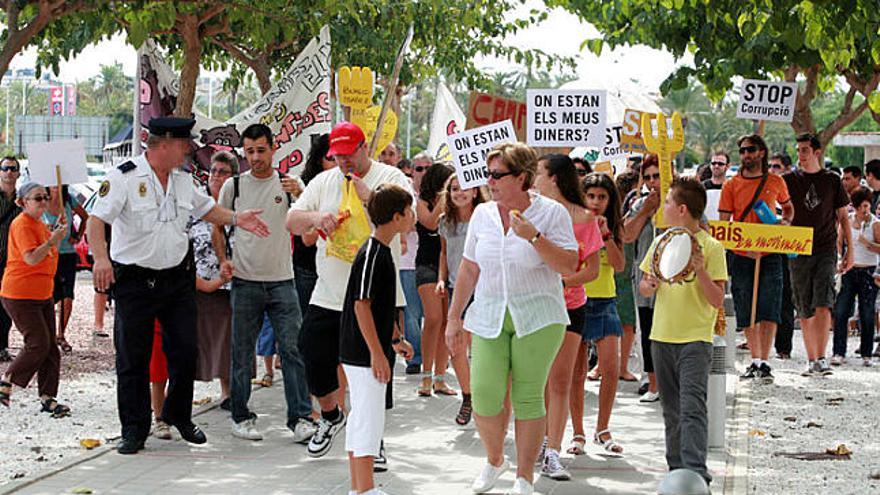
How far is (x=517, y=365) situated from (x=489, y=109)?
5.30m

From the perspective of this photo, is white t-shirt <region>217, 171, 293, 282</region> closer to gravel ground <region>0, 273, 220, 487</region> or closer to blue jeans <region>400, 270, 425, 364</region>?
gravel ground <region>0, 273, 220, 487</region>

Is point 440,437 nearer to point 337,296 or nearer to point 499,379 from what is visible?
point 337,296

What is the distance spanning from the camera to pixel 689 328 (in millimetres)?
7340

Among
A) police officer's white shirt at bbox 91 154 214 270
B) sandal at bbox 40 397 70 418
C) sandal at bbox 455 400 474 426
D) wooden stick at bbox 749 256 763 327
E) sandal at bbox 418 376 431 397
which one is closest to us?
police officer's white shirt at bbox 91 154 214 270

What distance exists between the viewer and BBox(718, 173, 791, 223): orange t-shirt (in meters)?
12.0

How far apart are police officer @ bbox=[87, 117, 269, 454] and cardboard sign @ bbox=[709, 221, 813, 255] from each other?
4549 millimetres

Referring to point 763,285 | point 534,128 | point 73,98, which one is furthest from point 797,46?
point 73,98

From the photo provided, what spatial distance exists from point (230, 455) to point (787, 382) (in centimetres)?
599

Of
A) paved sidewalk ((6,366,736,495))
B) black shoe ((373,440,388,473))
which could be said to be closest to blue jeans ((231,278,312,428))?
paved sidewalk ((6,366,736,495))

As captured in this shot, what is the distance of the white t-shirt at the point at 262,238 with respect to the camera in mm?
9125

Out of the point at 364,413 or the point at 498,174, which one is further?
the point at 498,174

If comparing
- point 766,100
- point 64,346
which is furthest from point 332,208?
point 64,346

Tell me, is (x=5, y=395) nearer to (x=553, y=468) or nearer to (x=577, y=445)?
(x=577, y=445)

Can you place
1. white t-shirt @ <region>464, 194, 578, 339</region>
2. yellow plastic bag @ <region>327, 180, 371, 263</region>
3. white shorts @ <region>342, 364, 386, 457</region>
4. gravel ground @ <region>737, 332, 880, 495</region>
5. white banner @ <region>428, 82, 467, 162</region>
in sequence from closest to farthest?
white shorts @ <region>342, 364, 386, 457</region>
white t-shirt @ <region>464, 194, 578, 339</region>
yellow plastic bag @ <region>327, 180, 371, 263</region>
gravel ground @ <region>737, 332, 880, 495</region>
white banner @ <region>428, 82, 467, 162</region>
